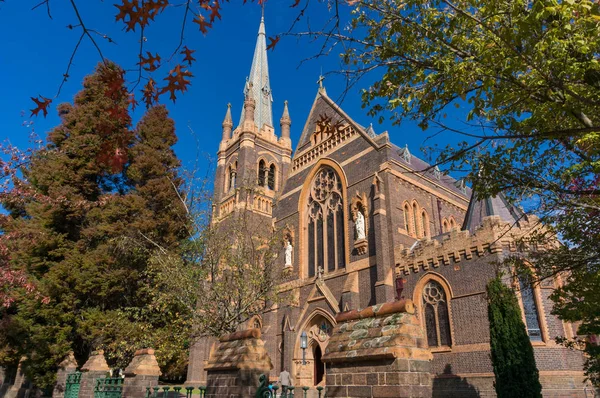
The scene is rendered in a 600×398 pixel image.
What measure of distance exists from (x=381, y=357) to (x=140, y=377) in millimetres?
7149

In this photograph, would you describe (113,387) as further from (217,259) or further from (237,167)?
(237,167)

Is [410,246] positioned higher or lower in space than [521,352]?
higher

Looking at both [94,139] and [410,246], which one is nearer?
[94,139]

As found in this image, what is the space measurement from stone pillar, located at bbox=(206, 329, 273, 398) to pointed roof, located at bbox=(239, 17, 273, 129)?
2865cm

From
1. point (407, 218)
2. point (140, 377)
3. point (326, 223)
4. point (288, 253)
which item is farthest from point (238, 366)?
point (288, 253)

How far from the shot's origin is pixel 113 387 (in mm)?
10703

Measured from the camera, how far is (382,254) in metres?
19.1

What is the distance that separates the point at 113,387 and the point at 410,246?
555 inches

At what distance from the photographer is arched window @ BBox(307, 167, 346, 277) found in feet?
73.8

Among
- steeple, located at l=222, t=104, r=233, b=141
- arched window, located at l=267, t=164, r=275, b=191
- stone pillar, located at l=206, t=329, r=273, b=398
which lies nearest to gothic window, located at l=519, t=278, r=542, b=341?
stone pillar, located at l=206, t=329, r=273, b=398

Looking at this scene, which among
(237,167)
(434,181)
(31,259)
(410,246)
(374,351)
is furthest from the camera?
(237,167)

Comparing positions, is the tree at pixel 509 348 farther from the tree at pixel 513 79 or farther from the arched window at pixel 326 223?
the arched window at pixel 326 223

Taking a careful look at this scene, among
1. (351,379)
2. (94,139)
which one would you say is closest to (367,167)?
(94,139)

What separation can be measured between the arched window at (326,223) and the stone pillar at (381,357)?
15898mm
